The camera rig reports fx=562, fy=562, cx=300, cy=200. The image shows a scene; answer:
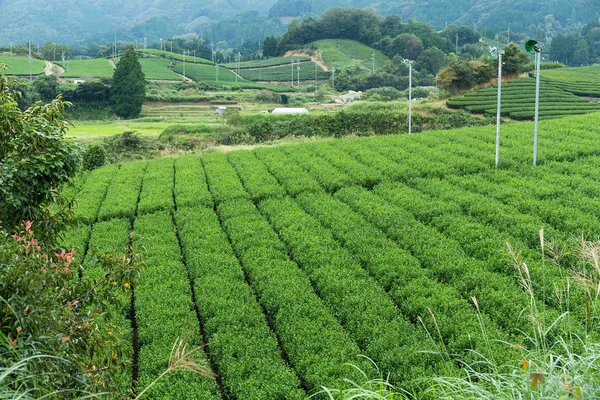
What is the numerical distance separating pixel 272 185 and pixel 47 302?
51.5 ft

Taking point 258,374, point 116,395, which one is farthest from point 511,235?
point 116,395

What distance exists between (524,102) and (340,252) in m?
38.7

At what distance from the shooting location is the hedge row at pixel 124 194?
1914 centimetres

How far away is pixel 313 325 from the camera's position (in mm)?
10648

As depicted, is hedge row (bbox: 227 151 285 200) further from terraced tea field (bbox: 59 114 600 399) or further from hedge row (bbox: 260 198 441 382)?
hedge row (bbox: 260 198 441 382)

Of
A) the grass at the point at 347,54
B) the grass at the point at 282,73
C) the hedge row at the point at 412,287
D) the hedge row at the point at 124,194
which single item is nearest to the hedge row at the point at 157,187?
the hedge row at the point at 124,194

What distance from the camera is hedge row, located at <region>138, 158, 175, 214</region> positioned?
19.6 metres

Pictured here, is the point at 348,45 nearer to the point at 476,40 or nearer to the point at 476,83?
the point at 476,40

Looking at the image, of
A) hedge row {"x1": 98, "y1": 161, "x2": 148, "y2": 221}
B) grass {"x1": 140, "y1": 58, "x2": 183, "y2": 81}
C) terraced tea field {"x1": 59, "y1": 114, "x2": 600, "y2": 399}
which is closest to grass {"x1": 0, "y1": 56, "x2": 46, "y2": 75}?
grass {"x1": 140, "y1": 58, "x2": 183, "y2": 81}

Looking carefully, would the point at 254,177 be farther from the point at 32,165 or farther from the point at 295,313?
the point at 32,165

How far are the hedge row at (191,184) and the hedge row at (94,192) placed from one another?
2866 millimetres

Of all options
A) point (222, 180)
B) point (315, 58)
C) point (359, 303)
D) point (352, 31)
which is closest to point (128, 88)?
point (222, 180)

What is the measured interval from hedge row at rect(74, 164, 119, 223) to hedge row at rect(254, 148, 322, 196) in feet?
22.3

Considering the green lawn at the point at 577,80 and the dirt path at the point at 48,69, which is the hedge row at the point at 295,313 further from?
the dirt path at the point at 48,69
